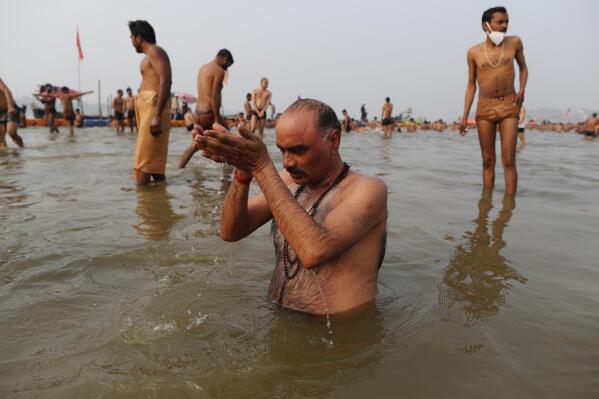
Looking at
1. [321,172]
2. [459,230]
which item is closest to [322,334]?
[321,172]

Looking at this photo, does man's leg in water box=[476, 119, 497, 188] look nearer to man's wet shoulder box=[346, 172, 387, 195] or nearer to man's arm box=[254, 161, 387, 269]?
man's wet shoulder box=[346, 172, 387, 195]

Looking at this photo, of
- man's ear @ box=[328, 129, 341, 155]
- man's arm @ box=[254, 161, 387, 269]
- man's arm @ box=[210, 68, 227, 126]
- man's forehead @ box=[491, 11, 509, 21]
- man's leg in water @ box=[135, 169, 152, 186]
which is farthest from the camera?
man's arm @ box=[210, 68, 227, 126]

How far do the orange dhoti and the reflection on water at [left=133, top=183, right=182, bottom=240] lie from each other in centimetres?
30

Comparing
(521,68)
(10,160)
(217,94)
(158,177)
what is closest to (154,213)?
(158,177)

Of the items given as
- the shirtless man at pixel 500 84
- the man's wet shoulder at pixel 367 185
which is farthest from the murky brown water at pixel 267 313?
the shirtless man at pixel 500 84

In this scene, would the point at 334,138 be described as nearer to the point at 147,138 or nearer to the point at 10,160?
the point at 147,138

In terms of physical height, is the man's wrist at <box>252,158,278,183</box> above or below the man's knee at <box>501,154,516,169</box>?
above

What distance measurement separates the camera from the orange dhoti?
18.6ft

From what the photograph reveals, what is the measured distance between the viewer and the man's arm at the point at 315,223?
1812 millimetres

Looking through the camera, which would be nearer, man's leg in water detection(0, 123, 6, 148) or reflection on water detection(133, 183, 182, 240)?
reflection on water detection(133, 183, 182, 240)

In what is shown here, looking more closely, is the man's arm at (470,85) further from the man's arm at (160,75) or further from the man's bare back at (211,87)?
the man's arm at (160,75)

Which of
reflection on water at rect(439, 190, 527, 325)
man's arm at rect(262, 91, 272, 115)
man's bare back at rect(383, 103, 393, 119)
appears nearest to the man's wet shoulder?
reflection on water at rect(439, 190, 527, 325)

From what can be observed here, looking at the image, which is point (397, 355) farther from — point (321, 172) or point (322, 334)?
point (321, 172)

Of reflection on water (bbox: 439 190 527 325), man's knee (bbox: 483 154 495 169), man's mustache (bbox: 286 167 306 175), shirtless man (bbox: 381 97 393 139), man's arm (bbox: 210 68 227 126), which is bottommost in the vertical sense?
reflection on water (bbox: 439 190 527 325)
